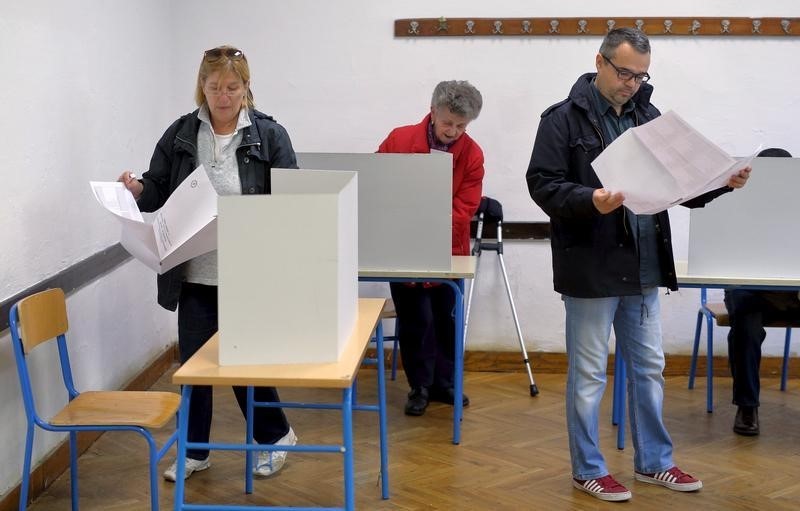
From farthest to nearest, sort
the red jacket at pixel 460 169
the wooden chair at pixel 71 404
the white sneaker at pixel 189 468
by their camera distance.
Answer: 1. the red jacket at pixel 460 169
2. the white sneaker at pixel 189 468
3. the wooden chair at pixel 71 404

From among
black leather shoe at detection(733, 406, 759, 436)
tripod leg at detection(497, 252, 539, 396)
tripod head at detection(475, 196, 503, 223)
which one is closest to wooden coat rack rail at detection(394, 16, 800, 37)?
tripod head at detection(475, 196, 503, 223)

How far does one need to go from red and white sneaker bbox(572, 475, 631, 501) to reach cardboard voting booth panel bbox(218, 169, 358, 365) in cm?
132

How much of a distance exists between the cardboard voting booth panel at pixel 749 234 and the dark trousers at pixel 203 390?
1.67 m

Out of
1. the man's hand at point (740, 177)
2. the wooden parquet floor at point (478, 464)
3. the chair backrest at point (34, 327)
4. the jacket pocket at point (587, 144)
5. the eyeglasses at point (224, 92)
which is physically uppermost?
the eyeglasses at point (224, 92)

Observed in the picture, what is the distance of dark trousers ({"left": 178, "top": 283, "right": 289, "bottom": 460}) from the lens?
127 inches

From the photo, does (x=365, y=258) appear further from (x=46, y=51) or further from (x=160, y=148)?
(x=46, y=51)

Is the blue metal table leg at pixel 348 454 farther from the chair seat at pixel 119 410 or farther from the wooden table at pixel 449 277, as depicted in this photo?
the wooden table at pixel 449 277

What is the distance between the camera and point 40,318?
2.97 m

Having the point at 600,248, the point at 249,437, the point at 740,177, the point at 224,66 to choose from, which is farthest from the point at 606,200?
the point at 249,437

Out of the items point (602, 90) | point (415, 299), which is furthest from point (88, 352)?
point (602, 90)

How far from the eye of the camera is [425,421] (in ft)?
13.8

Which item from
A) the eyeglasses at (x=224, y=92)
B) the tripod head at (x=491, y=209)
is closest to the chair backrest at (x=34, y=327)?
the eyeglasses at (x=224, y=92)

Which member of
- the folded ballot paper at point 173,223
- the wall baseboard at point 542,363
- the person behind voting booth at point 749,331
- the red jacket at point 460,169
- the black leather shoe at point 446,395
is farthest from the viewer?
the wall baseboard at point 542,363

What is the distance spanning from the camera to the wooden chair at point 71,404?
2.81 meters
